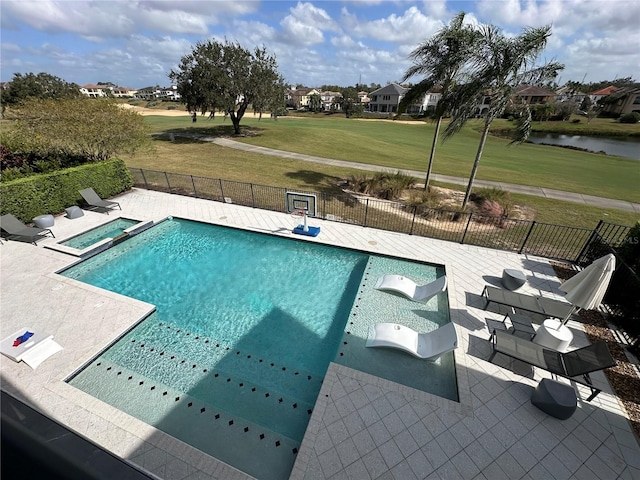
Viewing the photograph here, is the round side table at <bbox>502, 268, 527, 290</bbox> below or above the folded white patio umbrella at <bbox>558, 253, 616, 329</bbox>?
below

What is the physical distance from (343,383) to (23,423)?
6.04 m

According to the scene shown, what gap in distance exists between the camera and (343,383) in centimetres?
643

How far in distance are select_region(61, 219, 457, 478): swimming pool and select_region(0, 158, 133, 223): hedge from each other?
16.6 feet

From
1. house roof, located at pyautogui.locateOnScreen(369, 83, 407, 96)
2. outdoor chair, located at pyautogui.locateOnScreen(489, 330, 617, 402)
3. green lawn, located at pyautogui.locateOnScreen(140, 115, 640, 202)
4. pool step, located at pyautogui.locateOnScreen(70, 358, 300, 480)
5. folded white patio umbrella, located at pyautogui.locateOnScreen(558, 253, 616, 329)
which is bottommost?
green lawn, located at pyautogui.locateOnScreen(140, 115, 640, 202)

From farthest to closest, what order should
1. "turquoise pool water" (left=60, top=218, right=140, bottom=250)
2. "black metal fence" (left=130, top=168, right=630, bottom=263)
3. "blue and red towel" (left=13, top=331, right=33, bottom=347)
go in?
1. "black metal fence" (left=130, top=168, right=630, bottom=263)
2. "turquoise pool water" (left=60, top=218, right=140, bottom=250)
3. "blue and red towel" (left=13, top=331, right=33, bottom=347)

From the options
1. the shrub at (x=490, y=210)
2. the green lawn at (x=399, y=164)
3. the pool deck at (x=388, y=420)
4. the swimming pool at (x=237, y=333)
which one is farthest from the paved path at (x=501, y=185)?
the pool deck at (x=388, y=420)

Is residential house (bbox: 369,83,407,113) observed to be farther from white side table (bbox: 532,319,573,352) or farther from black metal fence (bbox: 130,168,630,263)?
white side table (bbox: 532,319,573,352)

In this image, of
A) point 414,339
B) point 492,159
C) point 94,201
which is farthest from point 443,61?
point 492,159

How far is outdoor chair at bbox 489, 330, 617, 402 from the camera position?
6051 millimetres

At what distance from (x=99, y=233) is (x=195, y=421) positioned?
10.9 meters

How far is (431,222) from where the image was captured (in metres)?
15.1

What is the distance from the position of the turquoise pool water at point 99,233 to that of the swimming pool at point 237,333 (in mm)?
1439

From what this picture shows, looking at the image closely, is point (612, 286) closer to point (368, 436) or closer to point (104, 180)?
point (368, 436)

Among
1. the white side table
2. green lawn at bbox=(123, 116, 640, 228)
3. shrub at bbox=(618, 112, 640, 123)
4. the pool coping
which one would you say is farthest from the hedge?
shrub at bbox=(618, 112, 640, 123)
